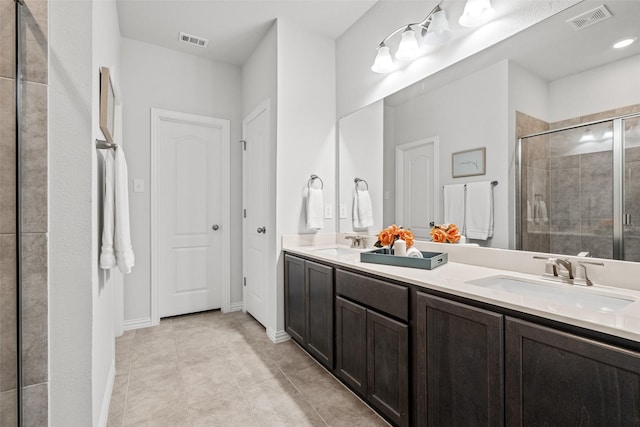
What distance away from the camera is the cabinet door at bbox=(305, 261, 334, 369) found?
2.04m

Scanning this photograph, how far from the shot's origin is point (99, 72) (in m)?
1.58

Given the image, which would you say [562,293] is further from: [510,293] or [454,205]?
[454,205]

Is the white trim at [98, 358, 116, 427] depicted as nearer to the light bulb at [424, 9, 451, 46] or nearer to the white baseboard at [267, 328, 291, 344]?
the white baseboard at [267, 328, 291, 344]

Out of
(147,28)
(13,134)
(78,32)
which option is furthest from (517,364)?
(147,28)

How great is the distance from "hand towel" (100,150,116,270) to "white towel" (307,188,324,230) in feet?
4.74

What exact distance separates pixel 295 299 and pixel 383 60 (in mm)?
1910

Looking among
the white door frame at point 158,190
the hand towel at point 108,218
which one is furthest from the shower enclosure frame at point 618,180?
the white door frame at point 158,190

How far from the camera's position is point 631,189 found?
4.01 ft

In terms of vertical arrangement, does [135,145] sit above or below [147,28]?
below

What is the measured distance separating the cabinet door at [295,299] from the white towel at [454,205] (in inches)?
42.0

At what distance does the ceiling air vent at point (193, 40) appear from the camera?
2900mm

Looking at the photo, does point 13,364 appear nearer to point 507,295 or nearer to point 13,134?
point 13,134

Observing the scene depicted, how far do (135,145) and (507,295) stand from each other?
315 centimetres

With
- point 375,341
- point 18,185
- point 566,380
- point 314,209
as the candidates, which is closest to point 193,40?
point 314,209
